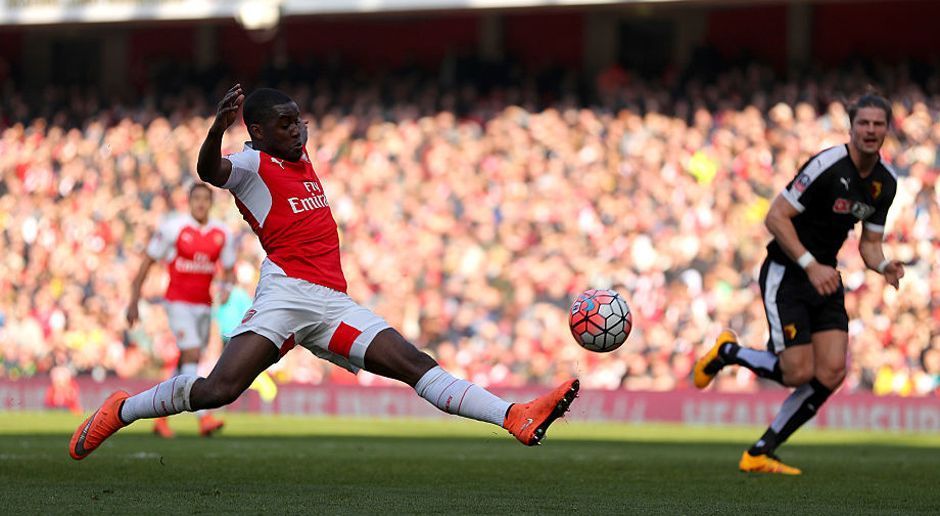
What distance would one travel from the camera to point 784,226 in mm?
9312

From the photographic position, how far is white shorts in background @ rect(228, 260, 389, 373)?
24.7 feet

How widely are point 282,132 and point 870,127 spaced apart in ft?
12.1

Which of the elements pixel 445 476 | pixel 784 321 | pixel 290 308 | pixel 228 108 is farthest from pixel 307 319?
pixel 784 321

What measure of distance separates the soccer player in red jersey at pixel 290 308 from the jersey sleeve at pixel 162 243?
5918mm

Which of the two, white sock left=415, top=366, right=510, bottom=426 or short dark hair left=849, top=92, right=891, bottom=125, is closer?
white sock left=415, top=366, right=510, bottom=426

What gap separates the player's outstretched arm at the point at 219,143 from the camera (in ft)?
22.9

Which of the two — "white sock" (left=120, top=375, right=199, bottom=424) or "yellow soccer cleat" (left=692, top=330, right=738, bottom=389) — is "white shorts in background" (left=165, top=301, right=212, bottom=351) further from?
"white sock" (left=120, top=375, right=199, bottom=424)

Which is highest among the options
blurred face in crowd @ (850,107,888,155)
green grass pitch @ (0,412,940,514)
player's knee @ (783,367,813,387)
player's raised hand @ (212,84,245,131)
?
blurred face in crowd @ (850,107,888,155)

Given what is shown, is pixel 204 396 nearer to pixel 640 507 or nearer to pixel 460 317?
pixel 640 507

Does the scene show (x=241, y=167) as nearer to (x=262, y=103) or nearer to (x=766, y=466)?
(x=262, y=103)

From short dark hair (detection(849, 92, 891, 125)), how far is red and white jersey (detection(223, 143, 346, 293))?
349 cm

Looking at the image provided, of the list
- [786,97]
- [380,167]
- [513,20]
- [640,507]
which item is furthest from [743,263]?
[640,507]

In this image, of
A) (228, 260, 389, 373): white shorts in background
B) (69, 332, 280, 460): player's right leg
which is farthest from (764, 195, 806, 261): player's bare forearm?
(69, 332, 280, 460): player's right leg

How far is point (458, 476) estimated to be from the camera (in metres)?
9.26
